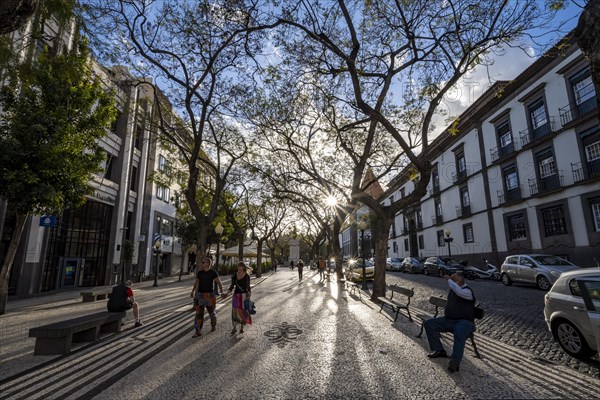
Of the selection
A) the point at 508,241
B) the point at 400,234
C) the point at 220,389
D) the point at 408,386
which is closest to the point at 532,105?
the point at 508,241

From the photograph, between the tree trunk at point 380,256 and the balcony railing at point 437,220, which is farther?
the balcony railing at point 437,220

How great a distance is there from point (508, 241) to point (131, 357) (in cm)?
2552

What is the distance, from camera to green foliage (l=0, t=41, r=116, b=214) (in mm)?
9188

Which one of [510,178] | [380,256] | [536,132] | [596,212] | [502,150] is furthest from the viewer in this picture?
[502,150]

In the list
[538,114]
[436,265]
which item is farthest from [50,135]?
[538,114]

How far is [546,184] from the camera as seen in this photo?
20.4 meters

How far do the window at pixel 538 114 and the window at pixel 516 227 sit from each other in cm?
621

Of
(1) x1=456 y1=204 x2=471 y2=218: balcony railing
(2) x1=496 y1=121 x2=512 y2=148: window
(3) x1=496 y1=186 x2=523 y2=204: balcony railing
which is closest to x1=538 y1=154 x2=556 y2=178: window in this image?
(3) x1=496 y1=186 x2=523 y2=204: balcony railing

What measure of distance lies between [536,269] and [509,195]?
10.6 m

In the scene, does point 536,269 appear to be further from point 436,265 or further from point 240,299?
point 240,299

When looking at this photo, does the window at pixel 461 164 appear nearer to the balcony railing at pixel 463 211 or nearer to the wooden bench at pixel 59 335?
the balcony railing at pixel 463 211

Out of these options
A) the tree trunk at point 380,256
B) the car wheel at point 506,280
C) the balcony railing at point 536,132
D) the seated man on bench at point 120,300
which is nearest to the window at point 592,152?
the balcony railing at point 536,132

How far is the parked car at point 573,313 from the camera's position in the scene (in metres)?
5.05

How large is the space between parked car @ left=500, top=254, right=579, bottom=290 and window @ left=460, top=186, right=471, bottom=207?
43.0 ft
